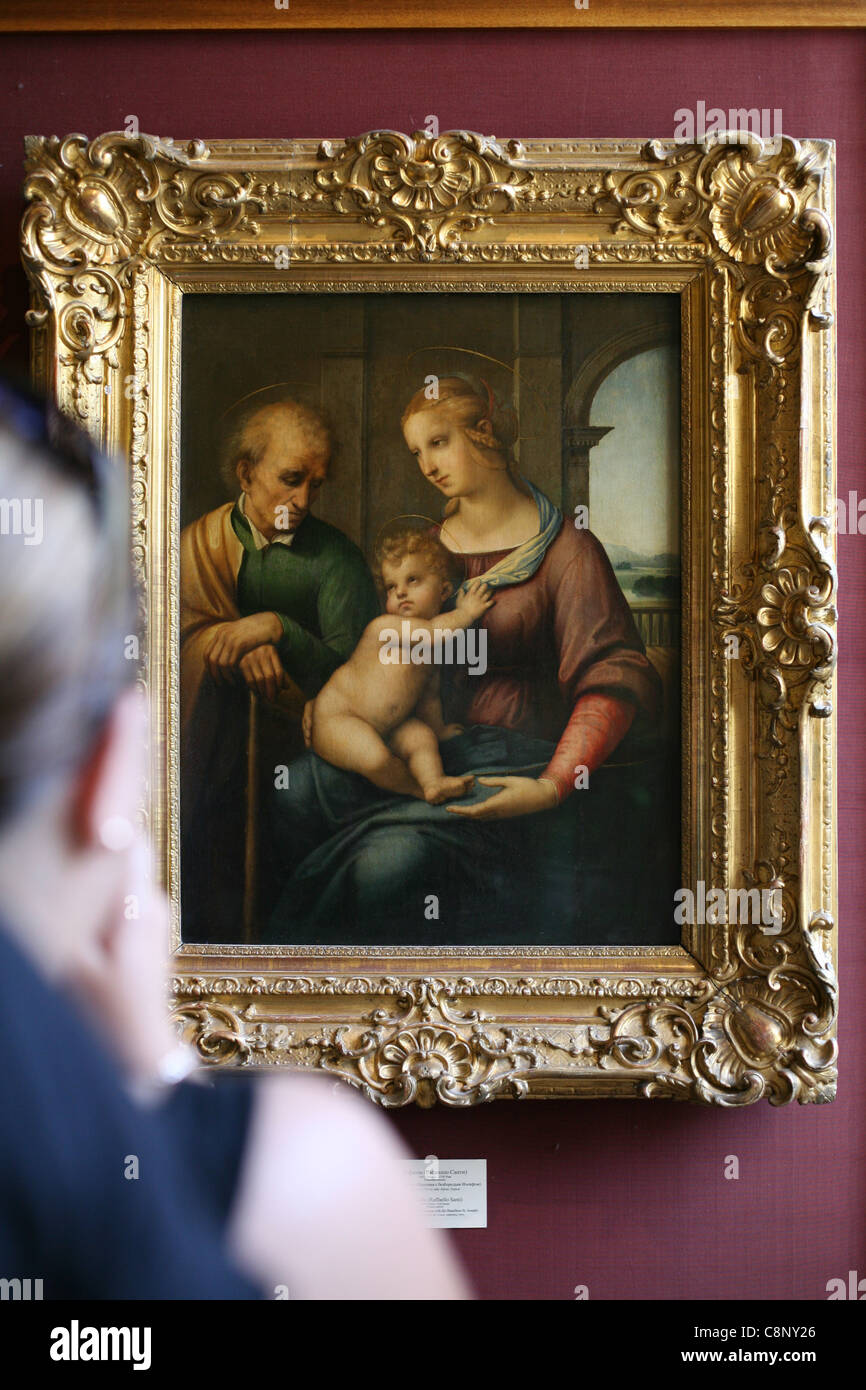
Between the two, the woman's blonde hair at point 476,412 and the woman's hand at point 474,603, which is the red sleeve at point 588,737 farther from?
the woman's blonde hair at point 476,412

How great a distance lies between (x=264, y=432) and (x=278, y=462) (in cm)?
7

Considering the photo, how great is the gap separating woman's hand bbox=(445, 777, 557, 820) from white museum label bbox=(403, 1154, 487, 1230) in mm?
777

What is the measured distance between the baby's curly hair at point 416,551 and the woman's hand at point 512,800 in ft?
1.43

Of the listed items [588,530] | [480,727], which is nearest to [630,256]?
[588,530]

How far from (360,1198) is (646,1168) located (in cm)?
155

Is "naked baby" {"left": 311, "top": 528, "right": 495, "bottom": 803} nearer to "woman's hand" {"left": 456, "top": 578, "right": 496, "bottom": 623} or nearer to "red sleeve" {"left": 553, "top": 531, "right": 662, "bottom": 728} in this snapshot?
"woman's hand" {"left": 456, "top": 578, "right": 496, "bottom": 623}

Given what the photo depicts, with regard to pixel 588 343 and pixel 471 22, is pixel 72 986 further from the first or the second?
pixel 471 22

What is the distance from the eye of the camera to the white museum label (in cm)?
220

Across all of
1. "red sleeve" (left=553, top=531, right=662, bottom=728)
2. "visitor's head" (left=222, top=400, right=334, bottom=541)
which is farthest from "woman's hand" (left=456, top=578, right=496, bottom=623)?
"visitor's head" (left=222, top=400, right=334, bottom=541)

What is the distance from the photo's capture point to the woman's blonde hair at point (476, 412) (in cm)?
213

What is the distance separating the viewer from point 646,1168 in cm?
221

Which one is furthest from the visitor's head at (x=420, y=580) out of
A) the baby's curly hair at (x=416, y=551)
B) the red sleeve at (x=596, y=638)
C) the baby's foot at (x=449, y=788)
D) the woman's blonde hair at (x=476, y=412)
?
the baby's foot at (x=449, y=788)

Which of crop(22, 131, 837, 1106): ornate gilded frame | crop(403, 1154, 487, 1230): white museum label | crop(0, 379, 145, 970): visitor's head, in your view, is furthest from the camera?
crop(403, 1154, 487, 1230): white museum label

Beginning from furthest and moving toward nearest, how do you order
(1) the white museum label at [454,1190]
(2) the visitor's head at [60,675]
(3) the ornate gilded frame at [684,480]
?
(1) the white museum label at [454,1190] < (3) the ornate gilded frame at [684,480] < (2) the visitor's head at [60,675]
